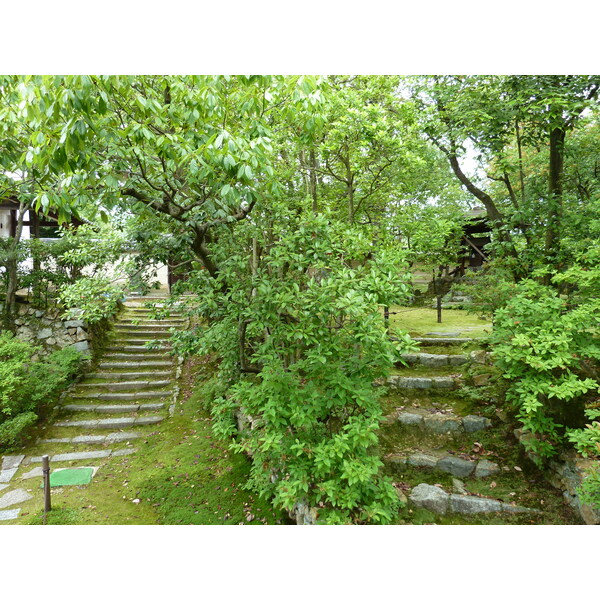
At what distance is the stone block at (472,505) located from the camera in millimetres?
1944

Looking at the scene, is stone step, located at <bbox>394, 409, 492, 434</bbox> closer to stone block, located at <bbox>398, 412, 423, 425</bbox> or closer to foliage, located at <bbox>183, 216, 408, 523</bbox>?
stone block, located at <bbox>398, 412, 423, 425</bbox>

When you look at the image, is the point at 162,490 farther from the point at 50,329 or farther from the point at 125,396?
the point at 50,329

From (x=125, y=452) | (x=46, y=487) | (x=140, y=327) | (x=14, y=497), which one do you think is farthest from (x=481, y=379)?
(x=140, y=327)

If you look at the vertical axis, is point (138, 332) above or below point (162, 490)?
above

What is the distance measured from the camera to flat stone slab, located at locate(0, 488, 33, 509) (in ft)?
7.50

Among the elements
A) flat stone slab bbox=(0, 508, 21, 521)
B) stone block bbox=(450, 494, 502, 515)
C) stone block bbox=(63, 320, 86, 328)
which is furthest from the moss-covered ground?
stone block bbox=(63, 320, 86, 328)

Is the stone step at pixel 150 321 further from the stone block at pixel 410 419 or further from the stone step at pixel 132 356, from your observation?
the stone block at pixel 410 419

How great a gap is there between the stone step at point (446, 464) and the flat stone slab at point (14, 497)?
2583mm

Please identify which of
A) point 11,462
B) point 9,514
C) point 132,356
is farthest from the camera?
point 132,356

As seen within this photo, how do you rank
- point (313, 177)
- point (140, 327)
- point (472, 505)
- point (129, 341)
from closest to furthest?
1. point (472, 505)
2. point (313, 177)
3. point (129, 341)
4. point (140, 327)

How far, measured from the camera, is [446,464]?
2.24 metres

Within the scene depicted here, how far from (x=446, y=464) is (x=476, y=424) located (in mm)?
467

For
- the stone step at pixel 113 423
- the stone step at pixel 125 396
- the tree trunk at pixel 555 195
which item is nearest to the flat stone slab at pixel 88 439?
the stone step at pixel 113 423
